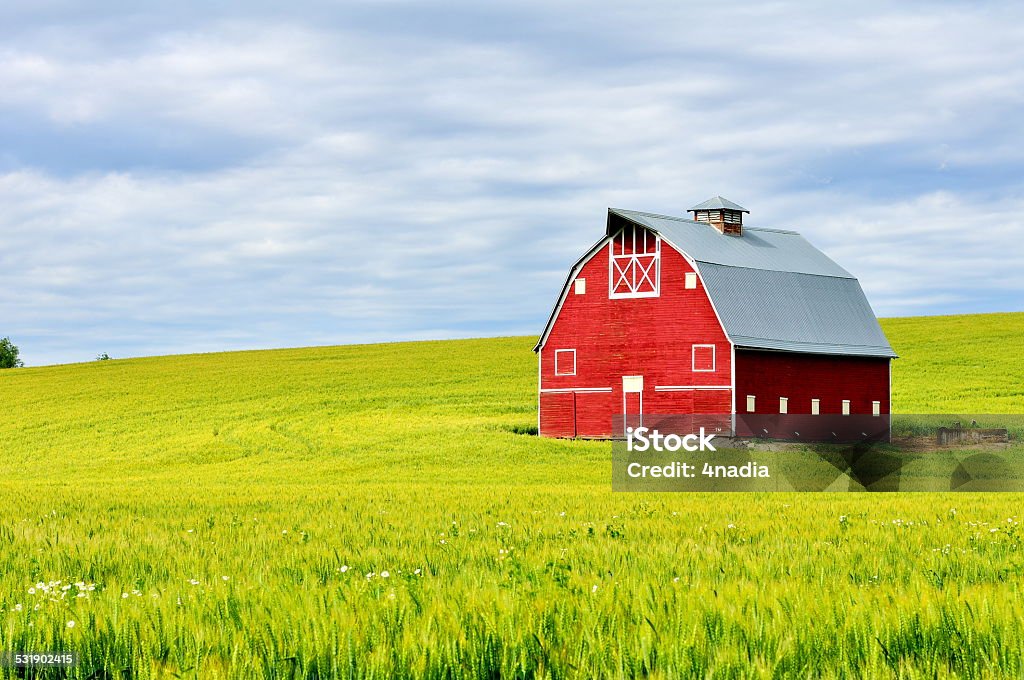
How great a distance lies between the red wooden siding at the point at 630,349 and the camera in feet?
148

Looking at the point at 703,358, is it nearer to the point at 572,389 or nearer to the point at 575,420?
the point at 572,389

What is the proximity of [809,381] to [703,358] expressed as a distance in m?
5.73

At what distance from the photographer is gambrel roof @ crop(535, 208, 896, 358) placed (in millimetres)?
45375

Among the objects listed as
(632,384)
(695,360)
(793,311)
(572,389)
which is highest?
(793,311)

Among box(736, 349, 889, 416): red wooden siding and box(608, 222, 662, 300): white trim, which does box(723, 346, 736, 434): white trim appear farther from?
box(608, 222, 662, 300): white trim

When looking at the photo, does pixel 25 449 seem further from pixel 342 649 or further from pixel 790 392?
pixel 342 649

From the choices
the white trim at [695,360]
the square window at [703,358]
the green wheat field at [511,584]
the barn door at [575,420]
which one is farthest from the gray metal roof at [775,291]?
the green wheat field at [511,584]

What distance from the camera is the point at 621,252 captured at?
4762 centimetres

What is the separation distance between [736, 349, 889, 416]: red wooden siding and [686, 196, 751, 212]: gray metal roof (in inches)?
320

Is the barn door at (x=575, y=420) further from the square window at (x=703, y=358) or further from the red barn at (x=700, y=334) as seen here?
the square window at (x=703, y=358)

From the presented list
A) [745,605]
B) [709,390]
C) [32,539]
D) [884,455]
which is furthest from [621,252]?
[745,605]

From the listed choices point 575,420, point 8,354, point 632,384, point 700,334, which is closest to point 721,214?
point 700,334

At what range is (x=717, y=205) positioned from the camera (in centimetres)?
5112

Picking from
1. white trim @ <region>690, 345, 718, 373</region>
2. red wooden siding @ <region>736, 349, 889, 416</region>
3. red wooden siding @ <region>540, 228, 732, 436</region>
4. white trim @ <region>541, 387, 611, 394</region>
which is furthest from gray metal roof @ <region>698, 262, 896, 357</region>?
white trim @ <region>541, 387, 611, 394</region>
